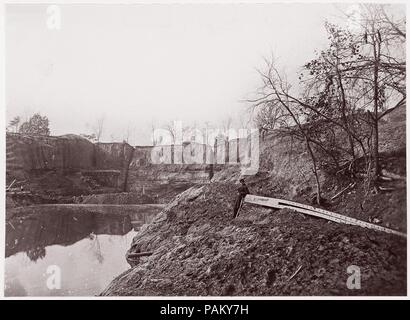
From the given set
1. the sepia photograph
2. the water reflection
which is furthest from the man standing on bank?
the water reflection

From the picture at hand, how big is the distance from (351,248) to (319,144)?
101 cm

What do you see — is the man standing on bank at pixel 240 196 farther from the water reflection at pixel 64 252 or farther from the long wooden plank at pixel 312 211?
the water reflection at pixel 64 252

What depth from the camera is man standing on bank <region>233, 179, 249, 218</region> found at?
355 centimetres

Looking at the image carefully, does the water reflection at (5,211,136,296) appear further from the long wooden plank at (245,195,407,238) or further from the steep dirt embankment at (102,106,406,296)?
the long wooden plank at (245,195,407,238)

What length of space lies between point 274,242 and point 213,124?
1292 mm

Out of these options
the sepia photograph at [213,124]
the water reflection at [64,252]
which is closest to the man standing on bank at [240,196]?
the sepia photograph at [213,124]

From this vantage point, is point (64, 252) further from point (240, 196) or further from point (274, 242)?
point (274, 242)

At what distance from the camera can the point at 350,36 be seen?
11.2ft

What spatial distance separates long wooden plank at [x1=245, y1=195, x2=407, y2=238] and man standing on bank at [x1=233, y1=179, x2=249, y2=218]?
0.17ft

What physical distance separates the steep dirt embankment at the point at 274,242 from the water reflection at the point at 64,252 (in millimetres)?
185

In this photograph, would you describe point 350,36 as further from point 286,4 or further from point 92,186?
point 92,186

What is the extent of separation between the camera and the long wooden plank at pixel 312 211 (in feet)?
10.5
